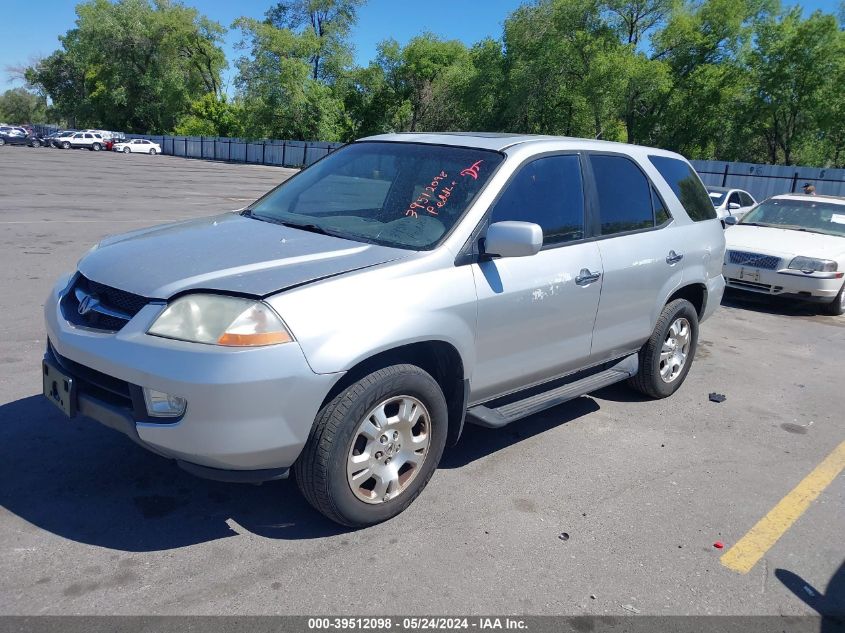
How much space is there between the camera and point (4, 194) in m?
17.0

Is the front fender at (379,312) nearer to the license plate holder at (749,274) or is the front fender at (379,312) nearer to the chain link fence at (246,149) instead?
the license plate holder at (749,274)

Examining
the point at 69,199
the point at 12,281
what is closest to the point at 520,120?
the point at 69,199

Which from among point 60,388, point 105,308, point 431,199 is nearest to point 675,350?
point 431,199

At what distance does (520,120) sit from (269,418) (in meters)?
44.5

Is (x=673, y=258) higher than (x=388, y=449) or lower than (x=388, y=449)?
higher

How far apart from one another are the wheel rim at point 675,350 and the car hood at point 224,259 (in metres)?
2.81

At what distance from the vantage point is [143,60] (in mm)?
72438

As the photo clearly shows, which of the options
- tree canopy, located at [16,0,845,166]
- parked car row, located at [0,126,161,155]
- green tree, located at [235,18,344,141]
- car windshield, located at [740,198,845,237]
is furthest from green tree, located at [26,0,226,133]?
car windshield, located at [740,198,845,237]

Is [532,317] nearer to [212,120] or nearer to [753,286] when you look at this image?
[753,286]

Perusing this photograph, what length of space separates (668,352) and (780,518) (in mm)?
1803

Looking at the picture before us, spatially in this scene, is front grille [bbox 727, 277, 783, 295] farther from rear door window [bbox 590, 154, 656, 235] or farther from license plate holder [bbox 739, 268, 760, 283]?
rear door window [bbox 590, 154, 656, 235]

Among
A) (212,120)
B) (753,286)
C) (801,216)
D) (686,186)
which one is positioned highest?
(212,120)

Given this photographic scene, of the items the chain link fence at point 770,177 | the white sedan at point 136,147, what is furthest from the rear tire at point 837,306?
the white sedan at point 136,147

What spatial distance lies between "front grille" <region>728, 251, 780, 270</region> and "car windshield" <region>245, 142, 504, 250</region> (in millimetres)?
6809
